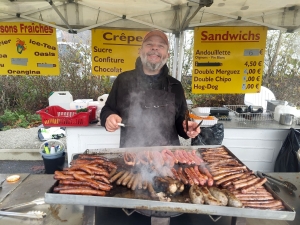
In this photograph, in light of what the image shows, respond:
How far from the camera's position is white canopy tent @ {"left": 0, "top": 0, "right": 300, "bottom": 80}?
4180mm

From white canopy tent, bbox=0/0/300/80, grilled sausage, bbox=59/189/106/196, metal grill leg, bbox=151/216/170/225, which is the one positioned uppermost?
white canopy tent, bbox=0/0/300/80

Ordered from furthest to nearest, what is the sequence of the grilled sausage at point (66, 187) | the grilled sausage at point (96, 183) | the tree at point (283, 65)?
1. the tree at point (283, 65)
2. the grilled sausage at point (96, 183)
3. the grilled sausage at point (66, 187)

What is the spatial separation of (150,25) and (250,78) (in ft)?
8.69

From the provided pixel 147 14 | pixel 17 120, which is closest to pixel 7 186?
pixel 147 14

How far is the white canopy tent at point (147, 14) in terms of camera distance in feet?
13.7

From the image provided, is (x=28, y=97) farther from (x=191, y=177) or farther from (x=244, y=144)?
(x=191, y=177)

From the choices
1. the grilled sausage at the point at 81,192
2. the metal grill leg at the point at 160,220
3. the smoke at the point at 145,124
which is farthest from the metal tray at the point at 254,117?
the grilled sausage at the point at 81,192

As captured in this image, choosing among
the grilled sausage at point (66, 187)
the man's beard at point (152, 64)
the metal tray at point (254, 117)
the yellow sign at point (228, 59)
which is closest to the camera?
the grilled sausage at point (66, 187)

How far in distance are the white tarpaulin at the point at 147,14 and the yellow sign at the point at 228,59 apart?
24 cm

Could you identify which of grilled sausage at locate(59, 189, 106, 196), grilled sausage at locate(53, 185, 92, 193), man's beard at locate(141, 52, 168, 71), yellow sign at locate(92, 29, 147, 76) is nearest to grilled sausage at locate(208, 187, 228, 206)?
grilled sausage at locate(59, 189, 106, 196)

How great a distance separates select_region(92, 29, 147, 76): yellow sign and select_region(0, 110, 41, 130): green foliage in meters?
4.85

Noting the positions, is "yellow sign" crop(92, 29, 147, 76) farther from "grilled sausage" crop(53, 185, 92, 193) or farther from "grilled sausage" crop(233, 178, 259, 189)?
"grilled sausage" crop(233, 178, 259, 189)

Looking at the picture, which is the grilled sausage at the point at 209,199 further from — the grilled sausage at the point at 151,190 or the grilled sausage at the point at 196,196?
the grilled sausage at the point at 151,190

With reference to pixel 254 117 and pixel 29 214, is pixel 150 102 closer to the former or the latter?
pixel 29 214
